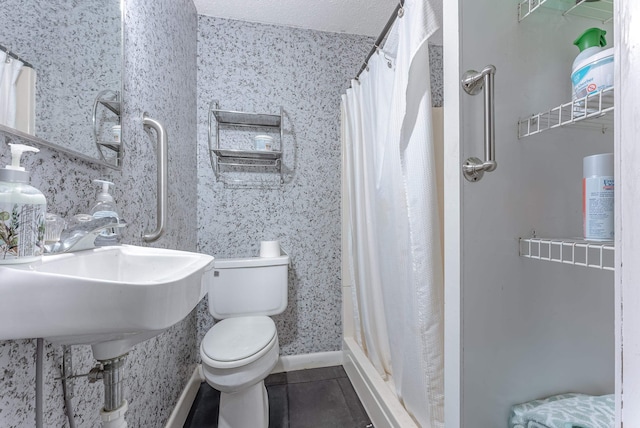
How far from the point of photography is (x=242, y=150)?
63.9 inches

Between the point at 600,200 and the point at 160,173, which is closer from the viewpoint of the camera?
the point at 600,200

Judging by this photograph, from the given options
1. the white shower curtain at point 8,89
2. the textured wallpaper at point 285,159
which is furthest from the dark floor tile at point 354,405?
the white shower curtain at point 8,89

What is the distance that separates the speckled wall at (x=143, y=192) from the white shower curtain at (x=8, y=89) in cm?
4

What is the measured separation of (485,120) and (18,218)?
959 millimetres

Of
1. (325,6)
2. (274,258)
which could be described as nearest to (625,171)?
(274,258)

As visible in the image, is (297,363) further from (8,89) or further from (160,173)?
(8,89)

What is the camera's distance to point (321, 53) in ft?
5.92

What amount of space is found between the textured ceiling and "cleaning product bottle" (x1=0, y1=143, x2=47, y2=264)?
5.25ft

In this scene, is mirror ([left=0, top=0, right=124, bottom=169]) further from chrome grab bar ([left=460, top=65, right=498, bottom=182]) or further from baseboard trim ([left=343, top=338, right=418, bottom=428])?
baseboard trim ([left=343, top=338, right=418, bottom=428])

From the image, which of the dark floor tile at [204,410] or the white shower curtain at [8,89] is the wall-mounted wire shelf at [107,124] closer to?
the white shower curtain at [8,89]

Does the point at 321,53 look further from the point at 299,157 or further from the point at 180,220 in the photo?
the point at 180,220

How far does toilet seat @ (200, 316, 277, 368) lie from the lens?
1083 mm

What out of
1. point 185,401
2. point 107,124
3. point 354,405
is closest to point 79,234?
point 107,124

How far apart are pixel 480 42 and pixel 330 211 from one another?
1.26 m
